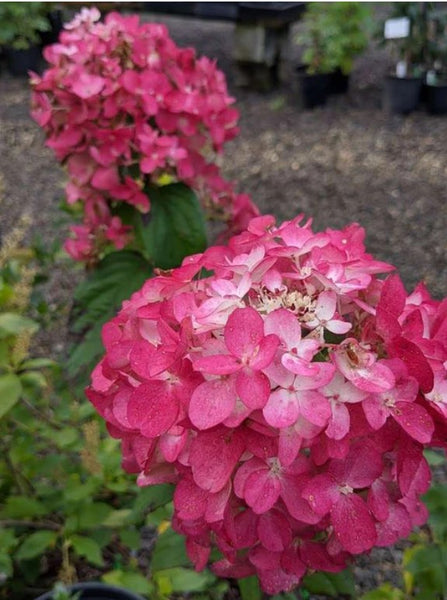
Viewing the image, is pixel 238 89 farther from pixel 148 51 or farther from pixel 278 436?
pixel 278 436

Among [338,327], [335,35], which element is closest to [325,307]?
[338,327]

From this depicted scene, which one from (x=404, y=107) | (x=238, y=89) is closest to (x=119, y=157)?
(x=404, y=107)

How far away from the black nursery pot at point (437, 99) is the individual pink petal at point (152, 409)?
12.7ft

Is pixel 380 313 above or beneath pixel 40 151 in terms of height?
above

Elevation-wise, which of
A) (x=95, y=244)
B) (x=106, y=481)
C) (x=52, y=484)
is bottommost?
(x=52, y=484)

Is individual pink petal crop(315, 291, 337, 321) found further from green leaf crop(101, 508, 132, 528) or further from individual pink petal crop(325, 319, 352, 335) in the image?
green leaf crop(101, 508, 132, 528)

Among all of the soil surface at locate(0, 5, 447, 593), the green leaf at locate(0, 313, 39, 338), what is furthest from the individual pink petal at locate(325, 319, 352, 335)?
the soil surface at locate(0, 5, 447, 593)

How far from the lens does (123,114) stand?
154 cm

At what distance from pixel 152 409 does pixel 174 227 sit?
35.8 inches

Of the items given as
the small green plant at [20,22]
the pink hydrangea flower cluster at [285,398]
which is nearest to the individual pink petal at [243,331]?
the pink hydrangea flower cluster at [285,398]

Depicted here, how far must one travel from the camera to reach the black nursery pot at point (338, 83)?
4758 millimetres

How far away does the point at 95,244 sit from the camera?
5.51 feet

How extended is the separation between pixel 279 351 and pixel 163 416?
125 mm

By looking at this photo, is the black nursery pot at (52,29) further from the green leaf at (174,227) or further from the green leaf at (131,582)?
the green leaf at (131,582)
